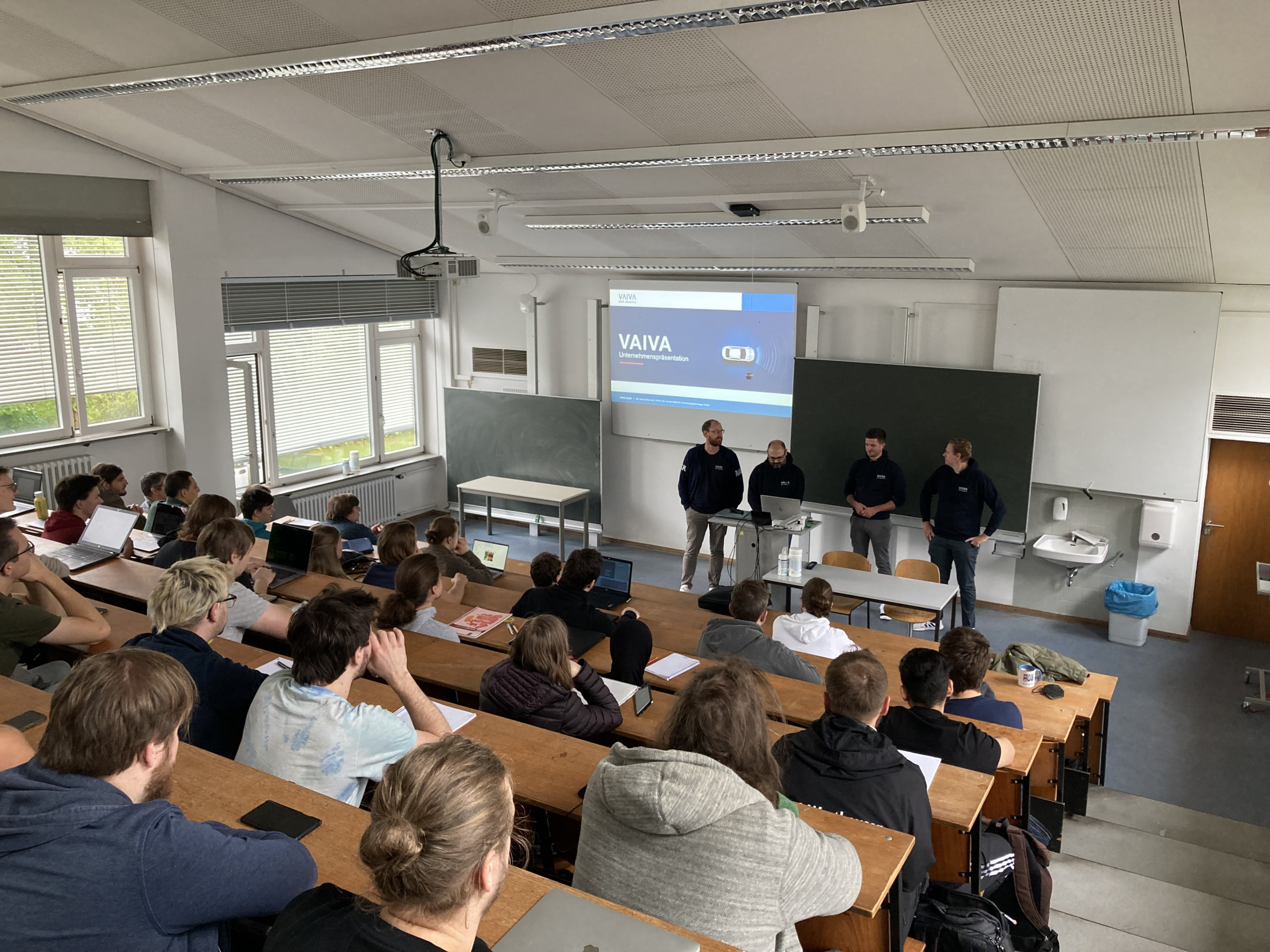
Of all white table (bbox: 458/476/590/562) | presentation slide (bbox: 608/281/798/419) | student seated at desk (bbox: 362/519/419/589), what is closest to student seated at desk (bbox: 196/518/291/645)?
student seated at desk (bbox: 362/519/419/589)

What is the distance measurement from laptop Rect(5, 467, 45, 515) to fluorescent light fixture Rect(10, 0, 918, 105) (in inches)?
98.3

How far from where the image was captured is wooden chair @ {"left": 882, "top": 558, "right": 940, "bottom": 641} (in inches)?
238

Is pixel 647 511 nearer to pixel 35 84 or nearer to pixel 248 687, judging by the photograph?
pixel 35 84

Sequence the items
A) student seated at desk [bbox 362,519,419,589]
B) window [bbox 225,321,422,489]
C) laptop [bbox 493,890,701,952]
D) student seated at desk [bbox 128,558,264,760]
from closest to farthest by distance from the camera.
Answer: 1. laptop [bbox 493,890,701,952]
2. student seated at desk [bbox 128,558,264,760]
3. student seated at desk [bbox 362,519,419,589]
4. window [bbox 225,321,422,489]

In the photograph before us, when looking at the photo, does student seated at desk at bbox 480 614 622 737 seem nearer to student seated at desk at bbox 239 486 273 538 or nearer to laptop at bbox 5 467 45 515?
student seated at desk at bbox 239 486 273 538

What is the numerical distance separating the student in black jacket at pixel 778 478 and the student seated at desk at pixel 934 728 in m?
4.23

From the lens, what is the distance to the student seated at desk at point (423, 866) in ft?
4.39

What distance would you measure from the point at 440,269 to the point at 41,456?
3556mm

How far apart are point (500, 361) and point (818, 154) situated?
572 centimetres

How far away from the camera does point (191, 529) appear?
5.11m

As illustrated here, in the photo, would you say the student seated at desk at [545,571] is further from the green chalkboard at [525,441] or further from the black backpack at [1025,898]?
the green chalkboard at [525,441]

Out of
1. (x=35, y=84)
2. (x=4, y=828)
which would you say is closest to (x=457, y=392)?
(x=35, y=84)

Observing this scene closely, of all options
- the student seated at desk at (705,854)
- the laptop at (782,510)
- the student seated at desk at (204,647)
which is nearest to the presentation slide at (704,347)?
the laptop at (782,510)

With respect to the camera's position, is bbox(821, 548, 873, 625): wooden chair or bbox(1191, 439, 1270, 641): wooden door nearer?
bbox(821, 548, 873, 625): wooden chair
